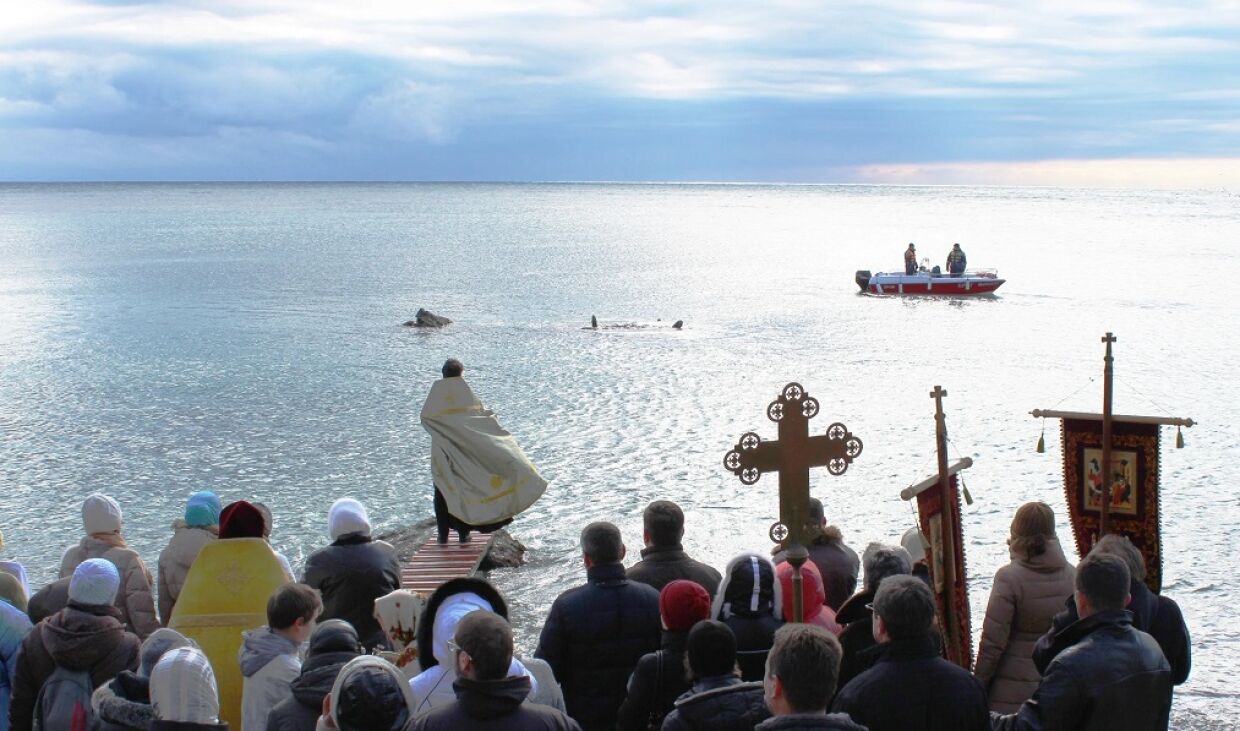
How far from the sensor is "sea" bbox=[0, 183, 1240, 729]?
683 inches

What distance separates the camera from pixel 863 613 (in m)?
6.05

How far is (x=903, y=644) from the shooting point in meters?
5.03

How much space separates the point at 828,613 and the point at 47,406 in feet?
82.2

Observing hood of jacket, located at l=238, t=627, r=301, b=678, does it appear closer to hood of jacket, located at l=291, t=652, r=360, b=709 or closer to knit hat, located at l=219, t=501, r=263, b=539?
hood of jacket, located at l=291, t=652, r=360, b=709

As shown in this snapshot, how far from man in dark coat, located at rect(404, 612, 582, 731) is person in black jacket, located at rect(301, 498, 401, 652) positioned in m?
3.30

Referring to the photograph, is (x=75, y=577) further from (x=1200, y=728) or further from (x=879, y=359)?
(x=879, y=359)

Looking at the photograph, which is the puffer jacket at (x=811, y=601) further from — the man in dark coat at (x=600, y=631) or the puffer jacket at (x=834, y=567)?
the puffer jacket at (x=834, y=567)

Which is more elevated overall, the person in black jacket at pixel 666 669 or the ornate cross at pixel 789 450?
the ornate cross at pixel 789 450

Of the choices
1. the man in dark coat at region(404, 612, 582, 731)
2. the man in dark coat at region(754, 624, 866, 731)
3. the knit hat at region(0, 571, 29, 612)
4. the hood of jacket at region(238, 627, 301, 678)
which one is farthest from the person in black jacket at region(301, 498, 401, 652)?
the man in dark coat at region(754, 624, 866, 731)

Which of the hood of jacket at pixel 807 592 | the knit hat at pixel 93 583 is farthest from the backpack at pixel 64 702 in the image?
the hood of jacket at pixel 807 592

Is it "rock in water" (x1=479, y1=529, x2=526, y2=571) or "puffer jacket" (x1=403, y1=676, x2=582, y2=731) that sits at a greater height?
"puffer jacket" (x1=403, y1=676, x2=582, y2=731)

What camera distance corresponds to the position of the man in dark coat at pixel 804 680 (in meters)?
4.32

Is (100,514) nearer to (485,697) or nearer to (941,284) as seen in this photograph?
(485,697)

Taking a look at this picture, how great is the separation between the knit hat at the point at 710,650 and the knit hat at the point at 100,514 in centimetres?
455
